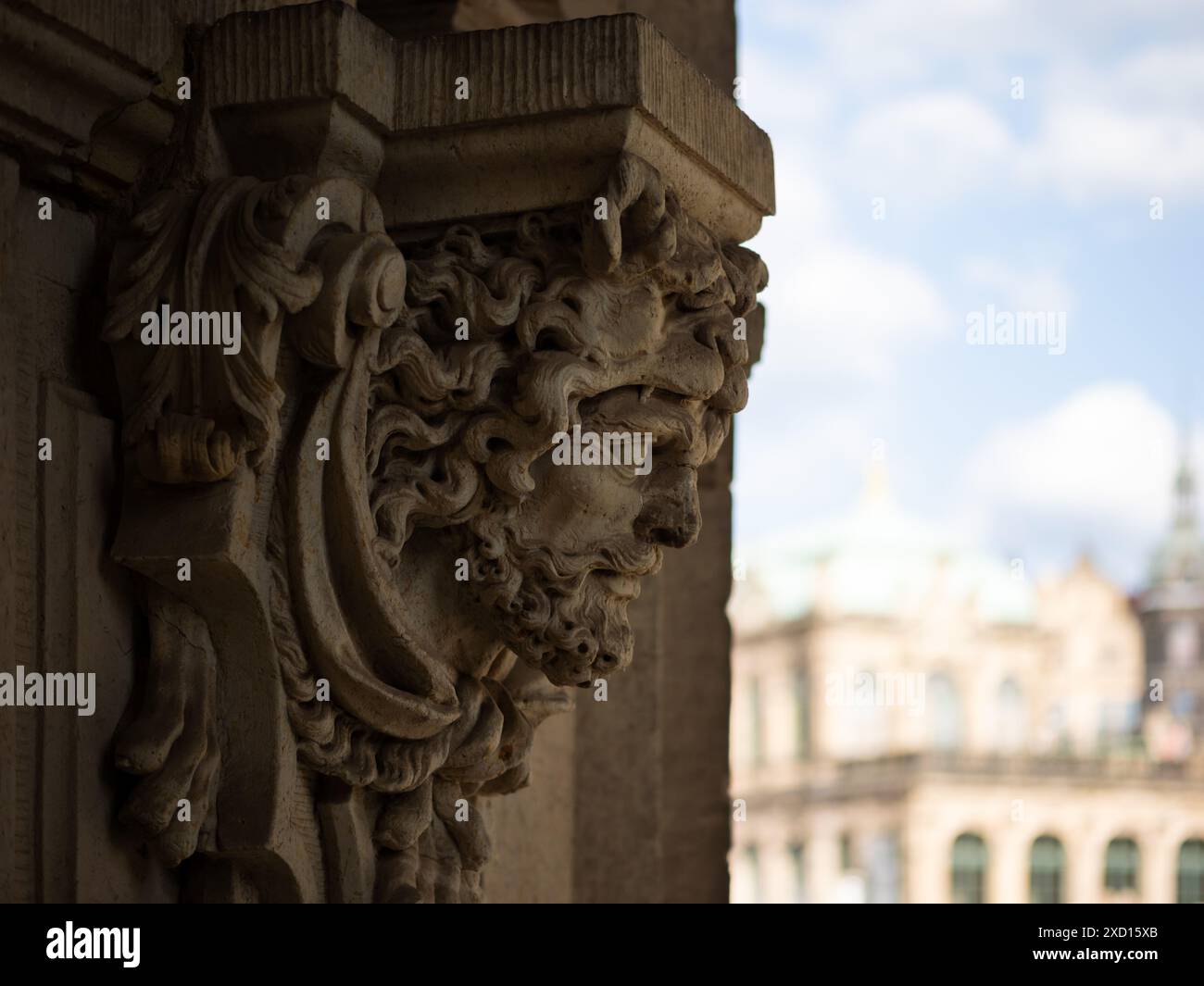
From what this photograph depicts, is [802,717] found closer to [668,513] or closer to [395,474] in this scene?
[668,513]

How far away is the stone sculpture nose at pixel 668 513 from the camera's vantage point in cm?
258

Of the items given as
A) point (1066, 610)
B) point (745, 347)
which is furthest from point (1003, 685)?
point (745, 347)

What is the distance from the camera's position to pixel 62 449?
228 centimetres

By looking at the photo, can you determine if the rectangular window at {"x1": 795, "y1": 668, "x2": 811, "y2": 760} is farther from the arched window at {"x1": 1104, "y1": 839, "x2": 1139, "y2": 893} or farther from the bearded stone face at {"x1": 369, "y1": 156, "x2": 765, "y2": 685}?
the bearded stone face at {"x1": 369, "y1": 156, "x2": 765, "y2": 685}

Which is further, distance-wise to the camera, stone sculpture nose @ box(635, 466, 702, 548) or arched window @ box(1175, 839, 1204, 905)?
arched window @ box(1175, 839, 1204, 905)

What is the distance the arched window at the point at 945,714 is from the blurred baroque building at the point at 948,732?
0.05 m

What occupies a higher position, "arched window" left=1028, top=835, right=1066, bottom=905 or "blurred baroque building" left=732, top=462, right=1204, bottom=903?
"blurred baroque building" left=732, top=462, right=1204, bottom=903

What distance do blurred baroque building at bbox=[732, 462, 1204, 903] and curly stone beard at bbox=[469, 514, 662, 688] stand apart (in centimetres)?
4538

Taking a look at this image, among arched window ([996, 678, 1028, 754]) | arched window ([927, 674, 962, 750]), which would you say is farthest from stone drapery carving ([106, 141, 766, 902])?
arched window ([996, 678, 1028, 754])

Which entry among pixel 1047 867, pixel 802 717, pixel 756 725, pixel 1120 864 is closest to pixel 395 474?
pixel 1047 867

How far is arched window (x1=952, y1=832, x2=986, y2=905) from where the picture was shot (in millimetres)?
50656

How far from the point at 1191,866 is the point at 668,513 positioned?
2050 inches

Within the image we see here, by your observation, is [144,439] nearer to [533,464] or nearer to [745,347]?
[533,464]
